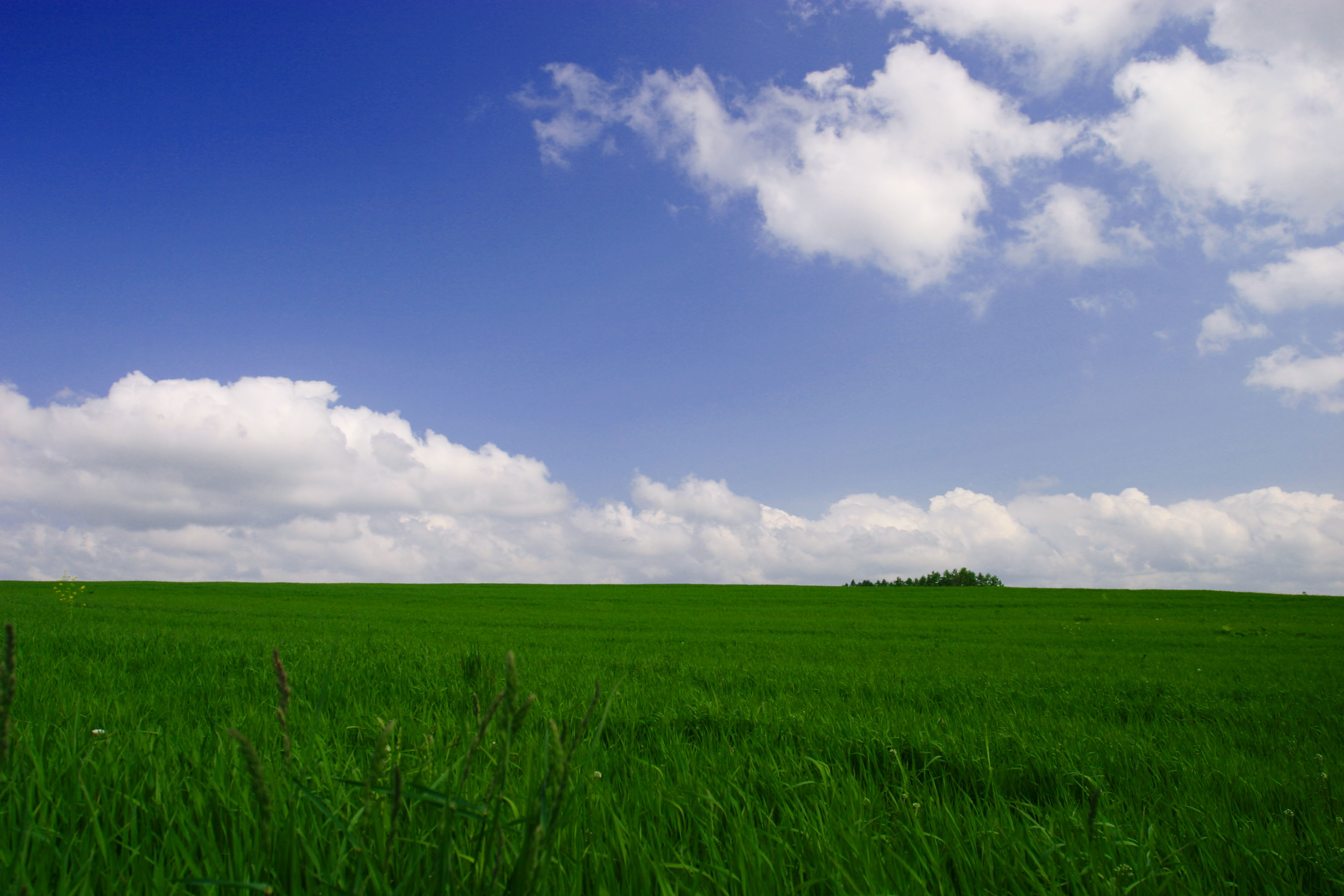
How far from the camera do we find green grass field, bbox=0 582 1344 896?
1.60m

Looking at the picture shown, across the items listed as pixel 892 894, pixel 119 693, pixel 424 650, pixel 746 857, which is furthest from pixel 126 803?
pixel 424 650

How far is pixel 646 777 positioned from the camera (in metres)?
2.85

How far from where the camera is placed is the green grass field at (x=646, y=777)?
5.25ft

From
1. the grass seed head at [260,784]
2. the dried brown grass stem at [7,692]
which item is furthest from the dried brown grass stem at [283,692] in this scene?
the dried brown grass stem at [7,692]

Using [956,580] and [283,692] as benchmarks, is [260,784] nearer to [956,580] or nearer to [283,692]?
[283,692]

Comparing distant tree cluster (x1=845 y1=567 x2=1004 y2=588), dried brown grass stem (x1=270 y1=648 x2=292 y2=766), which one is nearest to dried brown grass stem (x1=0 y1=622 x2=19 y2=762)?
dried brown grass stem (x1=270 y1=648 x2=292 y2=766)

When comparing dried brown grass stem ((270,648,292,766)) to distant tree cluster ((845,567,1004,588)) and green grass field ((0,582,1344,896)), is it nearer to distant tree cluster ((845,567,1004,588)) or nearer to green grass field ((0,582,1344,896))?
green grass field ((0,582,1344,896))

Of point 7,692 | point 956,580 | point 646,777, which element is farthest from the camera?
point 956,580

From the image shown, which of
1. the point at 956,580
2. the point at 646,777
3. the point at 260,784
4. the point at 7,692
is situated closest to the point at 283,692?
the point at 260,784

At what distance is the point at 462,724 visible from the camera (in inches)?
157

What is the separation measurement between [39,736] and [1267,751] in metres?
8.18

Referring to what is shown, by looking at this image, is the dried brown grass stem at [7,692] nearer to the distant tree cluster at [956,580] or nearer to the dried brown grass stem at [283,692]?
the dried brown grass stem at [283,692]

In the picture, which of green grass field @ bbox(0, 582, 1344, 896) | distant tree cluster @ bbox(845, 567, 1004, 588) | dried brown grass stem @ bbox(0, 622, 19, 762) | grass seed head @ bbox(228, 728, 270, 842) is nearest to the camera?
grass seed head @ bbox(228, 728, 270, 842)

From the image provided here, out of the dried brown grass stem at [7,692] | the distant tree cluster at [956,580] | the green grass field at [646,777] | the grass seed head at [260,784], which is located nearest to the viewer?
the grass seed head at [260,784]
